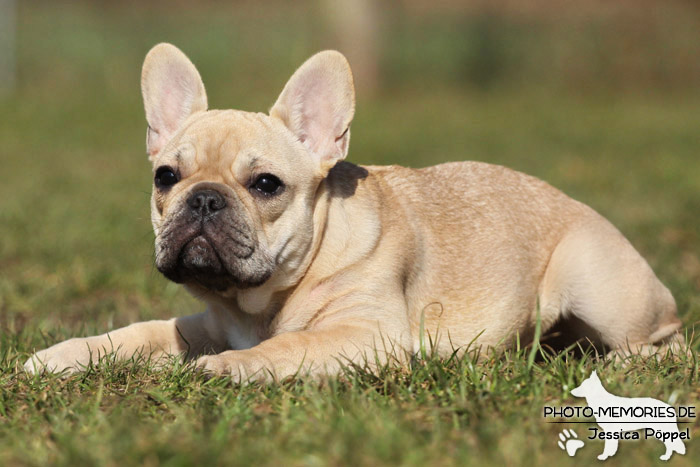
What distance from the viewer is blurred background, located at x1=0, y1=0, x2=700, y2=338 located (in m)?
7.08

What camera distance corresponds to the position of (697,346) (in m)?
4.61

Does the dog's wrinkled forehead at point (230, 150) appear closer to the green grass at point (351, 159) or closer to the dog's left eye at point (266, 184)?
the dog's left eye at point (266, 184)

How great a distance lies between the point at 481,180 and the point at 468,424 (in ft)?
7.89

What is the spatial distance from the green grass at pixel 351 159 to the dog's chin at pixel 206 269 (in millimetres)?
472

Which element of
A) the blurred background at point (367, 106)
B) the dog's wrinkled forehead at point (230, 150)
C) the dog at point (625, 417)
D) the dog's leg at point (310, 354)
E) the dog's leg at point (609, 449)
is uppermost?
the dog's wrinkled forehead at point (230, 150)

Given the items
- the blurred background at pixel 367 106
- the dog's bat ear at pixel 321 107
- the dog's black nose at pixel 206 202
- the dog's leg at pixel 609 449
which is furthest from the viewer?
the blurred background at pixel 367 106

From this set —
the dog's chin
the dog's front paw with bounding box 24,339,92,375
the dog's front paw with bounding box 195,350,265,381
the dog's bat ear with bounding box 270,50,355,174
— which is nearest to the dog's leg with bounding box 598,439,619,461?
the dog's front paw with bounding box 195,350,265,381

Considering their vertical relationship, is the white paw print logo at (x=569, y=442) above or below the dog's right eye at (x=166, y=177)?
below

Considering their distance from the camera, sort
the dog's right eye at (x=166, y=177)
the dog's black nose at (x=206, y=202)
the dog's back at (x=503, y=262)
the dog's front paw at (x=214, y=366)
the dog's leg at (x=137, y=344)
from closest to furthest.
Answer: the dog's front paw at (x=214, y=366), the dog's black nose at (x=206, y=202), the dog's leg at (x=137, y=344), the dog's right eye at (x=166, y=177), the dog's back at (x=503, y=262)

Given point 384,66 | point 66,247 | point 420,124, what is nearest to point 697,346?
point 66,247

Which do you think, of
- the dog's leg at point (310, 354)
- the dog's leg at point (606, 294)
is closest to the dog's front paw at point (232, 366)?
the dog's leg at point (310, 354)

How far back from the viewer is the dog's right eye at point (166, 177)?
447 cm

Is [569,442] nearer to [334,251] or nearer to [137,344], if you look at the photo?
[334,251]

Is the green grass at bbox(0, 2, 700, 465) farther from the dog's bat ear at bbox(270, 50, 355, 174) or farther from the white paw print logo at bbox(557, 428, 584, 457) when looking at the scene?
the dog's bat ear at bbox(270, 50, 355, 174)
